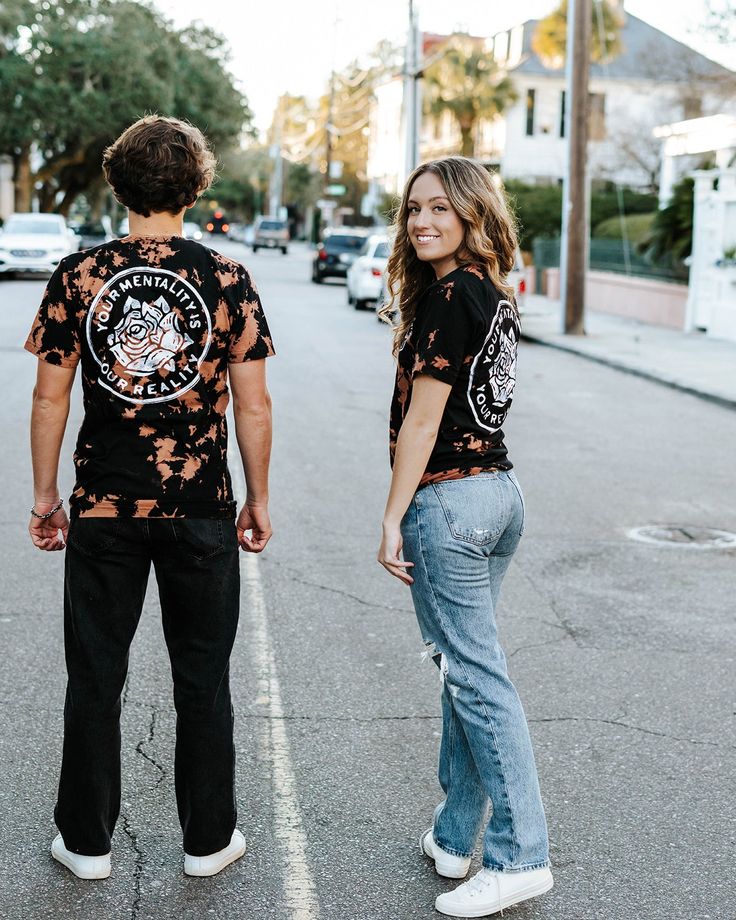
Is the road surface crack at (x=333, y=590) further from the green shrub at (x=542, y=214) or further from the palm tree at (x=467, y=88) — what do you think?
the palm tree at (x=467, y=88)

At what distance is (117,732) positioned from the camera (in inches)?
137

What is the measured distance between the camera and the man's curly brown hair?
317 centimetres

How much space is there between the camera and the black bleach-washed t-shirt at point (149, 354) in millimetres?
3184

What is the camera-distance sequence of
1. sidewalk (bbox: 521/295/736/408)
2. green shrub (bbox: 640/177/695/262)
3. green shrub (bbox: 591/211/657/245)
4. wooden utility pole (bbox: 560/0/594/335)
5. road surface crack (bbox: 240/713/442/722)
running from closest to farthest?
road surface crack (bbox: 240/713/442/722) → sidewalk (bbox: 521/295/736/408) → wooden utility pole (bbox: 560/0/594/335) → green shrub (bbox: 640/177/695/262) → green shrub (bbox: 591/211/657/245)

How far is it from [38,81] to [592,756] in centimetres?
4886

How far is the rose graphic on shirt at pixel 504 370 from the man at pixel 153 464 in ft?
1.95

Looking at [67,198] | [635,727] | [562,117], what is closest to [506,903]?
[635,727]

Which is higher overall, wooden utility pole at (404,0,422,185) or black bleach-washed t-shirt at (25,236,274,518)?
wooden utility pole at (404,0,422,185)

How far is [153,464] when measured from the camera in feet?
10.6

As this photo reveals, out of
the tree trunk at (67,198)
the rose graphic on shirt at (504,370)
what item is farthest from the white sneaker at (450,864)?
the tree trunk at (67,198)

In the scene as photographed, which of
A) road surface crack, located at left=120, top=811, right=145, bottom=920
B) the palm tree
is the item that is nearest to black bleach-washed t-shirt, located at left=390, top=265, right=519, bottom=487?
road surface crack, located at left=120, top=811, right=145, bottom=920

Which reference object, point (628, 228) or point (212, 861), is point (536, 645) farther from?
point (628, 228)

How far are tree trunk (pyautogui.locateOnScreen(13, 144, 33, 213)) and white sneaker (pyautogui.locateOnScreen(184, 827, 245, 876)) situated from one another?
52.0 m

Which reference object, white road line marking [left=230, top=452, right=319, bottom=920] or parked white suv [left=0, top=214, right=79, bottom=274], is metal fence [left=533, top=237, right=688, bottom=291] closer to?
parked white suv [left=0, top=214, right=79, bottom=274]
